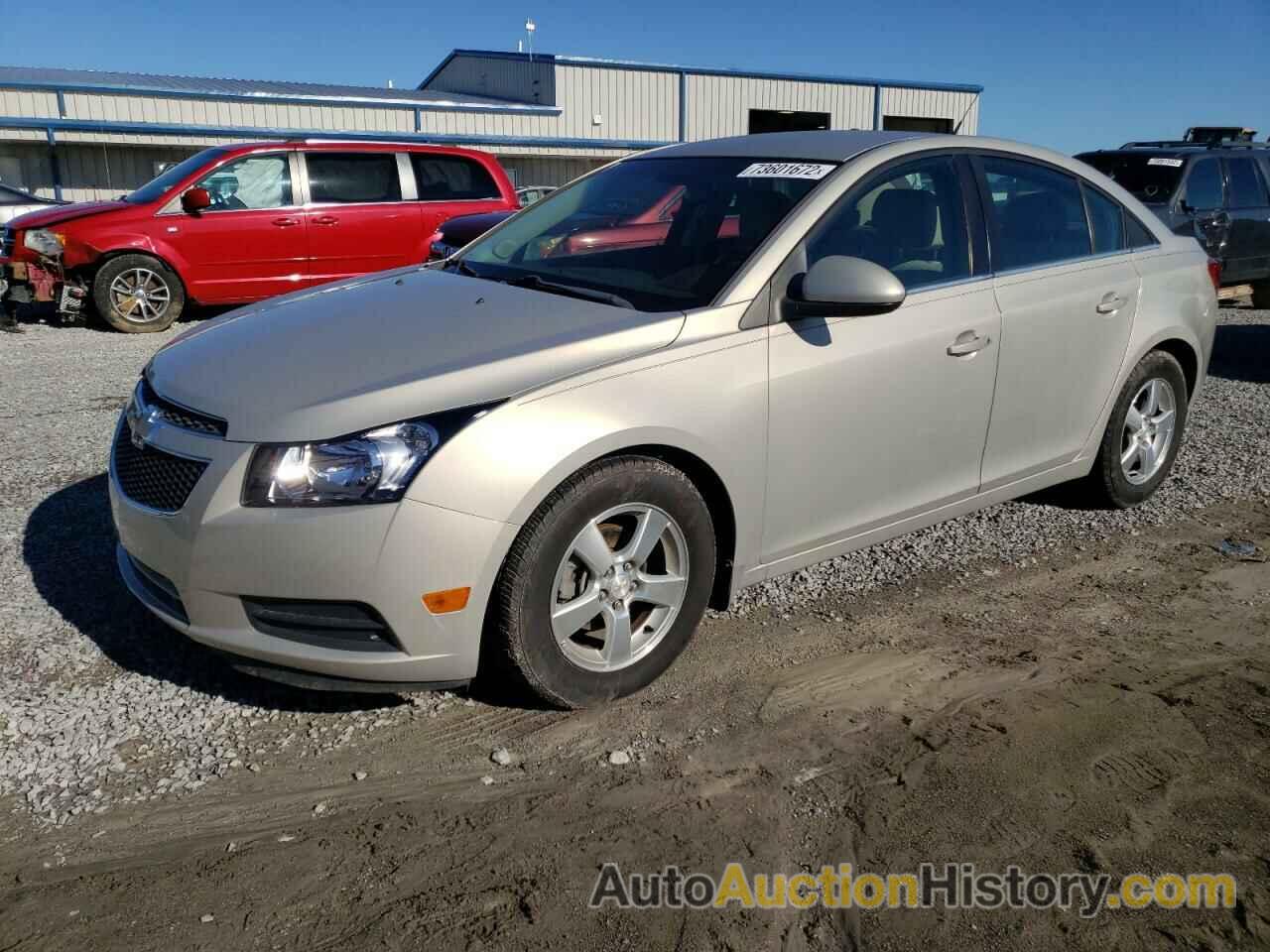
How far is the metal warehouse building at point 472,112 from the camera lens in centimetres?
2588

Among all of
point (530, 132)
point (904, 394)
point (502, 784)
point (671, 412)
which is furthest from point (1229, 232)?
point (530, 132)

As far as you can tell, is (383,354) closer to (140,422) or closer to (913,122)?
(140,422)

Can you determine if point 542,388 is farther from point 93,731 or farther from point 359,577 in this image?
point 93,731

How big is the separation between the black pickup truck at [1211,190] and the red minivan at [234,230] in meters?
6.56

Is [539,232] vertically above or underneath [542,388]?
above

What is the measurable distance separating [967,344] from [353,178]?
8.50 metres

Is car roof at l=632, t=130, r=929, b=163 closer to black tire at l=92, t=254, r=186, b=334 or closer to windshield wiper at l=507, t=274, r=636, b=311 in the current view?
windshield wiper at l=507, t=274, r=636, b=311

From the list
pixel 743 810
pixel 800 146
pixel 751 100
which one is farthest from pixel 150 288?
pixel 751 100

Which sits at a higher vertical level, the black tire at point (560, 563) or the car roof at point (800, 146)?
the car roof at point (800, 146)

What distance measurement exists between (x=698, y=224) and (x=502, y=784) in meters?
2.06

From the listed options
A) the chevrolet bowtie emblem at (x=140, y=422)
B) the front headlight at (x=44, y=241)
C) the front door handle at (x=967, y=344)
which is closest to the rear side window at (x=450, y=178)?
the front headlight at (x=44, y=241)

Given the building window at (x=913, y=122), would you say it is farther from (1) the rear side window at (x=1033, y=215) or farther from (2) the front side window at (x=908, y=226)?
(2) the front side window at (x=908, y=226)

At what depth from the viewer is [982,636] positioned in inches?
151

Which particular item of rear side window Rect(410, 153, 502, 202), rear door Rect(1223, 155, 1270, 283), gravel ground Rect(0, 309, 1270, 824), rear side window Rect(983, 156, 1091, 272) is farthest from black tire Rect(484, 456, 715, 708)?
rear door Rect(1223, 155, 1270, 283)
